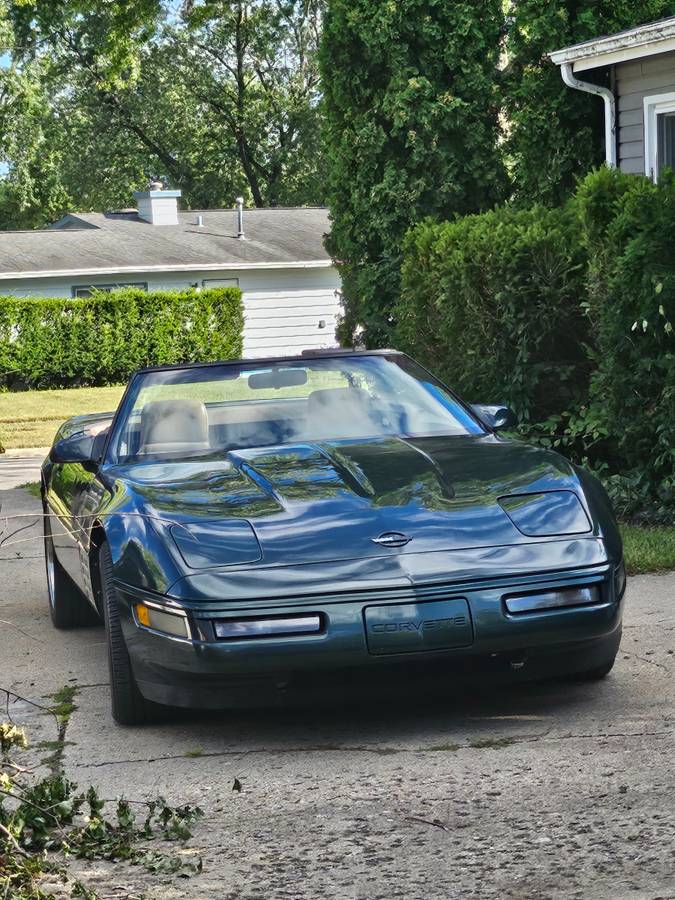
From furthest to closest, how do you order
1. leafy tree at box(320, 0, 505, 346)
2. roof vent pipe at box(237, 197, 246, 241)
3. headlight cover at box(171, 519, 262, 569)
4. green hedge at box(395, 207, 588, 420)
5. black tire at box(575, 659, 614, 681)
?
roof vent pipe at box(237, 197, 246, 241) → leafy tree at box(320, 0, 505, 346) → green hedge at box(395, 207, 588, 420) → black tire at box(575, 659, 614, 681) → headlight cover at box(171, 519, 262, 569)

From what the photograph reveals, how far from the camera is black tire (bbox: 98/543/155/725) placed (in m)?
5.21

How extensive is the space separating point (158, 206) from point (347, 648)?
36680 mm

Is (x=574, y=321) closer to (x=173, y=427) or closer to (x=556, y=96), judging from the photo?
(x=173, y=427)

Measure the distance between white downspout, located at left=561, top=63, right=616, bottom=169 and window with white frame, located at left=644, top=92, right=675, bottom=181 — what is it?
348 mm

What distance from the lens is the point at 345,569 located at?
15.7 ft

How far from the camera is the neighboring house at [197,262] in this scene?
Result: 35.6m

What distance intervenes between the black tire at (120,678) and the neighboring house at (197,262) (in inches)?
1181

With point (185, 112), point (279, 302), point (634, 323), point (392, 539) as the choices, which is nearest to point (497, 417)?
point (392, 539)

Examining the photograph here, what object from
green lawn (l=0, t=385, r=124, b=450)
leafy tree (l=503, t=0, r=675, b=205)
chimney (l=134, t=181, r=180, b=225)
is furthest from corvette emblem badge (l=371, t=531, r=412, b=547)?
chimney (l=134, t=181, r=180, b=225)

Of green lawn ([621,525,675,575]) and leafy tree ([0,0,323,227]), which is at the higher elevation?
leafy tree ([0,0,323,227])

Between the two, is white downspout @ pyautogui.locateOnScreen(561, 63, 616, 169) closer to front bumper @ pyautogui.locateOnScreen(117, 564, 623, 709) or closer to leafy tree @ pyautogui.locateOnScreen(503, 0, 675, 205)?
leafy tree @ pyautogui.locateOnScreen(503, 0, 675, 205)

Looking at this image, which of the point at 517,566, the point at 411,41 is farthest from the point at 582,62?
the point at 517,566

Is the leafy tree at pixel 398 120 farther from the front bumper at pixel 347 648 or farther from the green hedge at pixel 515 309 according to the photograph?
the front bumper at pixel 347 648

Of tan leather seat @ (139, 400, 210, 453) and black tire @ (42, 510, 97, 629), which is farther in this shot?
black tire @ (42, 510, 97, 629)
